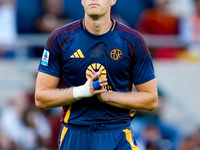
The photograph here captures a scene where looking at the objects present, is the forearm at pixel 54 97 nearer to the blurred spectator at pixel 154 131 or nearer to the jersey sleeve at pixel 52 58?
the jersey sleeve at pixel 52 58

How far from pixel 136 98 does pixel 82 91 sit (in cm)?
53

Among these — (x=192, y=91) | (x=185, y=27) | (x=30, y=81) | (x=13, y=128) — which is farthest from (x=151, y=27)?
(x=13, y=128)

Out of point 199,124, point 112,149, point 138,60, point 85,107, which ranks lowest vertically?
point 199,124

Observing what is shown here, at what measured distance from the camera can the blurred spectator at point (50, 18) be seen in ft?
35.1

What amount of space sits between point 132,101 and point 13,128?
15.8ft

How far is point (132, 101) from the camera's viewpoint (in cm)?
530

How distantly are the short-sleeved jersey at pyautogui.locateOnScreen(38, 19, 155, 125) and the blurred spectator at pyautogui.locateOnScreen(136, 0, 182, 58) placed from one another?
18.7ft

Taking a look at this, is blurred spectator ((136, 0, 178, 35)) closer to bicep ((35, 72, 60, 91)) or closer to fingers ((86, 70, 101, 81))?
bicep ((35, 72, 60, 91))

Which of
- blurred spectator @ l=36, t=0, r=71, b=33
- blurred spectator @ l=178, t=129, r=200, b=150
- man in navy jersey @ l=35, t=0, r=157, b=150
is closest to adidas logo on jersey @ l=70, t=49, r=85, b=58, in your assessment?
man in navy jersey @ l=35, t=0, r=157, b=150

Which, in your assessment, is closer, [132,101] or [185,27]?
[132,101]

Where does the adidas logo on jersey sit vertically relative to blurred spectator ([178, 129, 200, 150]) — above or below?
above

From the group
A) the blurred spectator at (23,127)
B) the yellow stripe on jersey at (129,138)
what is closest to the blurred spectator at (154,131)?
the blurred spectator at (23,127)

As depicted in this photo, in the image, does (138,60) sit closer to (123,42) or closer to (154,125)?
(123,42)

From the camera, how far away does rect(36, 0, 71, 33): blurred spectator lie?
35.1 feet
